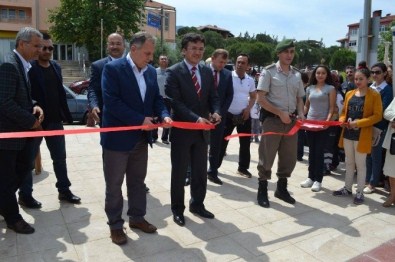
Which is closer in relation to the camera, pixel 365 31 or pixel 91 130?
pixel 91 130

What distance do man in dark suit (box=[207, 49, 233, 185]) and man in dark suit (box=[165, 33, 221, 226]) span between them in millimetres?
1332

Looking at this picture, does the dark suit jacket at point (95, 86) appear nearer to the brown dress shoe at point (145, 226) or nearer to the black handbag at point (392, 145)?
the brown dress shoe at point (145, 226)

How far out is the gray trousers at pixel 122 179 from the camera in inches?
136

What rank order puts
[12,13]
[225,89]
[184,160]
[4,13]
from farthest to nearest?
[12,13] → [4,13] → [225,89] → [184,160]

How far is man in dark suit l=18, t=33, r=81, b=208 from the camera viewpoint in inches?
165

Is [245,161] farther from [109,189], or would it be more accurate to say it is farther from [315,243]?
[109,189]

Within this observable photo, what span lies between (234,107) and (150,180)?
1.82 metres

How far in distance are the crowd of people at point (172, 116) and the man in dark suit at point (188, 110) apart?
11 millimetres

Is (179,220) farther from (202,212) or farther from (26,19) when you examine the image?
(26,19)

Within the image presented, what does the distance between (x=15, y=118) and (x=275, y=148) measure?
9.91 feet

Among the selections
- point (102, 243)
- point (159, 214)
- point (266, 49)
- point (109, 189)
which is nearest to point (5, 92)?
point (109, 189)

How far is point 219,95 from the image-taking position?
5.43 metres

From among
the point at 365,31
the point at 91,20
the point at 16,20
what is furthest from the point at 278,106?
the point at 16,20

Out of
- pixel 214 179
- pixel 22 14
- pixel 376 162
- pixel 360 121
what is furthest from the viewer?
pixel 22 14
